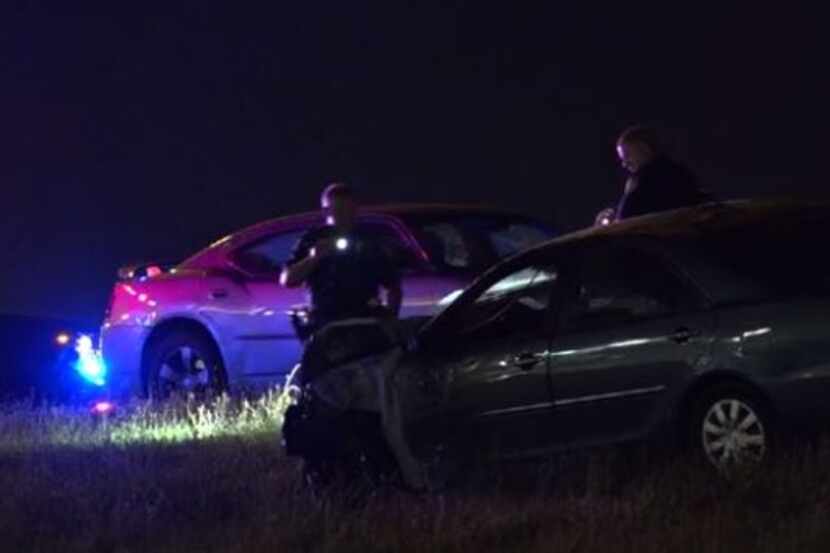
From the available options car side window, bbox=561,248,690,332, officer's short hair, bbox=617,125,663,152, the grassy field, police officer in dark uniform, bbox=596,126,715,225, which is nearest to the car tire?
the grassy field

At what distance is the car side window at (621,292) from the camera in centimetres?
739

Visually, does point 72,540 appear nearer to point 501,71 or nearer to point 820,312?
point 820,312

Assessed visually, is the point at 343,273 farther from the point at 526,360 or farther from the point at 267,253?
the point at 267,253

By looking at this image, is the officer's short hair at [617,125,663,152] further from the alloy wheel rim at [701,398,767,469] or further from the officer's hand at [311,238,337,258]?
the alloy wheel rim at [701,398,767,469]

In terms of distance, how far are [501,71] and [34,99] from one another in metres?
4.83

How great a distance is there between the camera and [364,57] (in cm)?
1817

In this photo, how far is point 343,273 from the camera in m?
9.02

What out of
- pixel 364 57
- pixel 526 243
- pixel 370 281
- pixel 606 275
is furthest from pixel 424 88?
pixel 606 275

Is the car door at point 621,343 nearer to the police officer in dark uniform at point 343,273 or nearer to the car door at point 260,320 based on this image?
the police officer in dark uniform at point 343,273

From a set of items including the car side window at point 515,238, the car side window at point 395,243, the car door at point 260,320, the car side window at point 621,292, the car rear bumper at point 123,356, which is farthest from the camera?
the car rear bumper at point 123,356

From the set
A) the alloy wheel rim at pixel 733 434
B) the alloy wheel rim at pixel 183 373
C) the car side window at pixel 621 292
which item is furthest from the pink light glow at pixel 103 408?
the alloy wheel rim at pixel 733 434

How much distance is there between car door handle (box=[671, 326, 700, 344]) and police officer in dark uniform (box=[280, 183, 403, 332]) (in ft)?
6.96

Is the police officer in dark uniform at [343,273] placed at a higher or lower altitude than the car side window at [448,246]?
lower

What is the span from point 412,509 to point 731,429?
4.34ft
